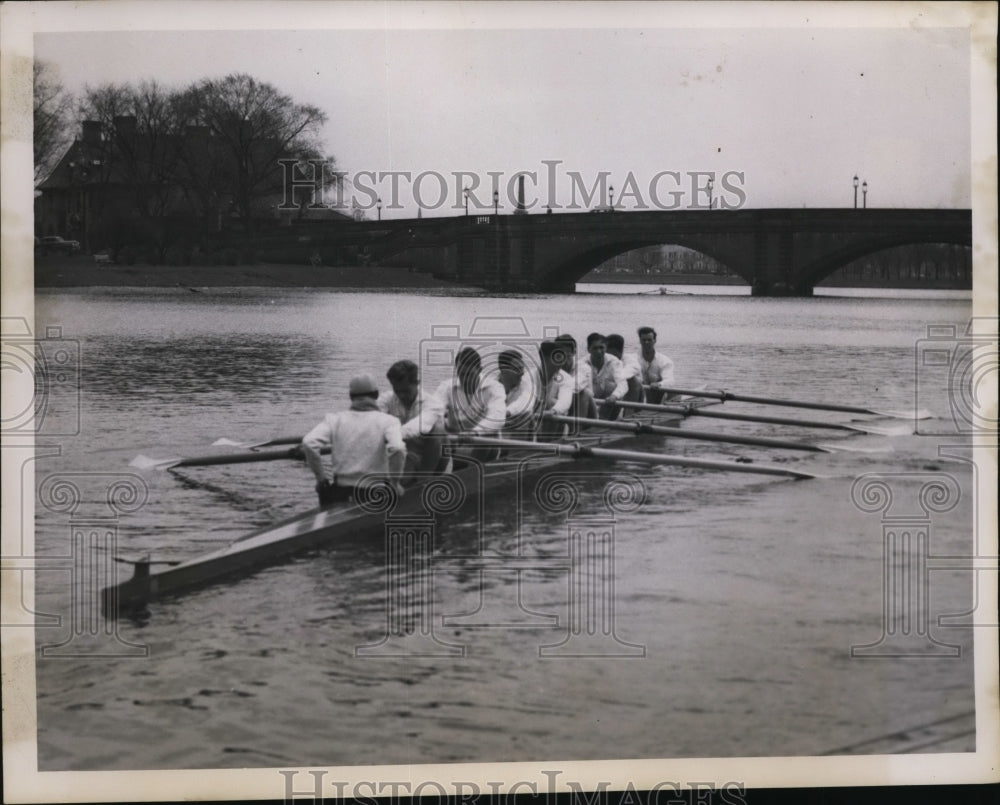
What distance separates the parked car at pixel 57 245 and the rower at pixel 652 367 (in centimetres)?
315

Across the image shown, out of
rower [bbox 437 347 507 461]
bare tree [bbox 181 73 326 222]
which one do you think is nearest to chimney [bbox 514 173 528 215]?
rower [bbox 437 347 507 461]

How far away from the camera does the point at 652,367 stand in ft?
24.0

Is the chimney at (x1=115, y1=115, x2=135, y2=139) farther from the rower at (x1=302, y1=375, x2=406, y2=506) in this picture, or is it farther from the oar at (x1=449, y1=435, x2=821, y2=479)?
the oar at (x1=449, y1=435, x2=821, y2=479)

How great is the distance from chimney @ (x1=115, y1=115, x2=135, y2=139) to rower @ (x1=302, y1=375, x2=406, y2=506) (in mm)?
1593

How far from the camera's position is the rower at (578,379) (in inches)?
246

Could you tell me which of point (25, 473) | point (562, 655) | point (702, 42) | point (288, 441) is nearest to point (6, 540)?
point (25, 473)

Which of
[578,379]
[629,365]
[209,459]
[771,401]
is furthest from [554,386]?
[209,459]

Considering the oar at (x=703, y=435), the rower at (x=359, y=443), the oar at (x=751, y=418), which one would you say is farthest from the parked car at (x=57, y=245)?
the oar at (x=751, y=418)

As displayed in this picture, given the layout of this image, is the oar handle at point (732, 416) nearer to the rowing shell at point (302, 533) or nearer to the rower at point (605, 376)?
the rower at point (605, 376)

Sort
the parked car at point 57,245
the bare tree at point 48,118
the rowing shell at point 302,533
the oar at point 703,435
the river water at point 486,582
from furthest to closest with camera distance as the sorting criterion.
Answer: the oar at point 703,435
the parked car at point 57,245
the bare tree at point 48,118
the rowing shell at point 302,533
the river water at point 486,582

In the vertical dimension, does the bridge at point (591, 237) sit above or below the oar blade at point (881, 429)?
above

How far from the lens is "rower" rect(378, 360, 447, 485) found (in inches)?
222

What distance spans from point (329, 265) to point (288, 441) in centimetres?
109

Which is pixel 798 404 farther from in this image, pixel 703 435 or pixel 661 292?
pixel 661 292
